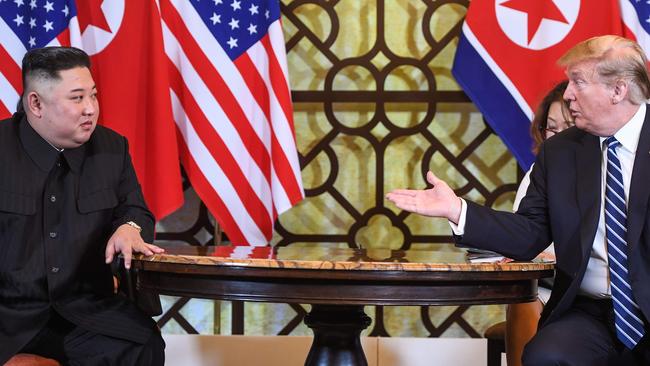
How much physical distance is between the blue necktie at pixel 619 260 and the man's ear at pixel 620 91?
0.15 meters

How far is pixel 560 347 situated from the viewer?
2205mm

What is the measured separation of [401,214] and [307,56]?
35.2 inches

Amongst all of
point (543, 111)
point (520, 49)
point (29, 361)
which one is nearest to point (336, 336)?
point (29, 361)

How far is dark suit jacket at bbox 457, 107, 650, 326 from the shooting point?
226 cm

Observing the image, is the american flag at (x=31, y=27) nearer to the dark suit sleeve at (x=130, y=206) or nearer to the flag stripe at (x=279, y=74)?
the flag stripe at (x=279, y=74)

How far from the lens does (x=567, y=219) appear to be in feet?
7.85

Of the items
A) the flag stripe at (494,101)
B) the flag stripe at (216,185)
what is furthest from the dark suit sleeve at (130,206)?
the flag stripe at (494,101)

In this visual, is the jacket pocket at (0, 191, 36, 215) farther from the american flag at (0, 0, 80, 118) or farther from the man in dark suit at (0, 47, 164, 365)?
the american flag at (0, 0, 80, 118)

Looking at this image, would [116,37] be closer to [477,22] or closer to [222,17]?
[222,17]

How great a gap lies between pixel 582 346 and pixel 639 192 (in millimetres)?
425

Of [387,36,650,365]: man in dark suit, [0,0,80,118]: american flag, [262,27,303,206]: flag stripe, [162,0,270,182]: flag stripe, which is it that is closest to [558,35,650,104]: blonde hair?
[387,36,650,365]: man in dark suit

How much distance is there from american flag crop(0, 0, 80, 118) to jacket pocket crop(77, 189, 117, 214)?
1.33 metres

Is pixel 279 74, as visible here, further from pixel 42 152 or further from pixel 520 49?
pixel 42 152

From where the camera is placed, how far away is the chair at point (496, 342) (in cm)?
310
